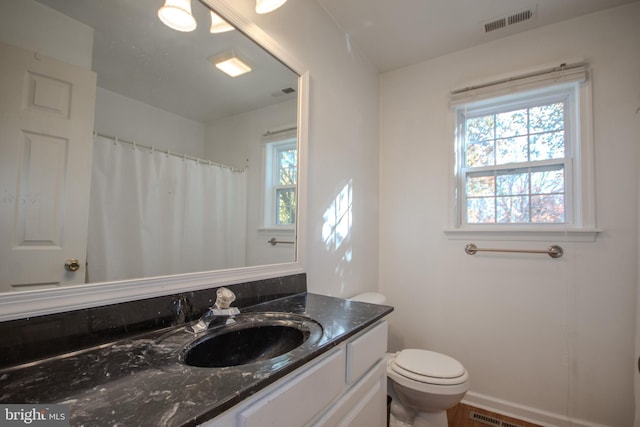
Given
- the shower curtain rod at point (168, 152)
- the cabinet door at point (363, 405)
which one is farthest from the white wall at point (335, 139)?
the cabinet door at point (363, 405)

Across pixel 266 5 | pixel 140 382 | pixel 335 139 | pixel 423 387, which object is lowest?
pixel 423 387

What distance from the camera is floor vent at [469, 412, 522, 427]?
5.98 ft

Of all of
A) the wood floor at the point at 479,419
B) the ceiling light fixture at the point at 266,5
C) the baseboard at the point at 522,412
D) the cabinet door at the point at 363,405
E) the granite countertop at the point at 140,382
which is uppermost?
the ceiling light fixture at the point at 266,5

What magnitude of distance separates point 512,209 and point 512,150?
413 millimetres

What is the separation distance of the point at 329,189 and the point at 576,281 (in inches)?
62.6

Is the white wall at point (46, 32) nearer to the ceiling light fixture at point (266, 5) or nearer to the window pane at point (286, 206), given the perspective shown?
the ceiling light fixture at point (266, 5)

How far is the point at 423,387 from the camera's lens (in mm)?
1516

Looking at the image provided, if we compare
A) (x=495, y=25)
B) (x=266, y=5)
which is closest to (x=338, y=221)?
(x=266, y=5)

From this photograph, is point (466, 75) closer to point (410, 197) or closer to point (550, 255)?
point (410, 197)

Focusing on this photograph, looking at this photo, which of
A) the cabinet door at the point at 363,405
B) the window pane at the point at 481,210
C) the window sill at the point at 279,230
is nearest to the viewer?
the cabinet door at the point at 363,405

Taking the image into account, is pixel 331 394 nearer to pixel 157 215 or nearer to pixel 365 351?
pixel 365 351

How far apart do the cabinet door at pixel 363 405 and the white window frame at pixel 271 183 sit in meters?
0.78

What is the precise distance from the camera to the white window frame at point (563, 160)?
5.86 feet

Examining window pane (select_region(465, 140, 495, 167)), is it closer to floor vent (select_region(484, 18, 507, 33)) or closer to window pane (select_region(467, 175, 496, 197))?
window pane (select_region(467, 175, 496, 197))
